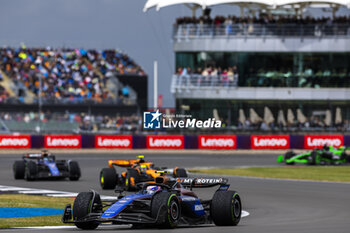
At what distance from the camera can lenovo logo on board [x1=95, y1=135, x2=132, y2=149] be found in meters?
43.5

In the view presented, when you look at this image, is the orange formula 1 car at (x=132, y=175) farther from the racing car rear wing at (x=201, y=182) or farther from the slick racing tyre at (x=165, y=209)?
the slick racing tyre at (x=165, y=209)

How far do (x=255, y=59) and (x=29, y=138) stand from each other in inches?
691

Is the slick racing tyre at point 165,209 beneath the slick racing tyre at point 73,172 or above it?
above

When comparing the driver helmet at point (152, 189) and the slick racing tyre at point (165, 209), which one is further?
the driver helmet at point (152, 189)

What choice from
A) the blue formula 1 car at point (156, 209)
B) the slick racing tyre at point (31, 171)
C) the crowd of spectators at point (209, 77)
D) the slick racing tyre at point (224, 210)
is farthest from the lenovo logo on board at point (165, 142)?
the slick racing tyre at point (224, 210)

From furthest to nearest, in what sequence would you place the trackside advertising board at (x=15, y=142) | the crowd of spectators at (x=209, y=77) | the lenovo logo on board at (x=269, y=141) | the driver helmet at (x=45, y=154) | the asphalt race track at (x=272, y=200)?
the crowd of spectators at (x=209, y=77)
the lenovo logo on board at (x=269, y=141)
the trackside advertising board at (x=15, y=142)
the driver helmet at (x=45, y=154)
the asphalt race track at (x=272, y=200)

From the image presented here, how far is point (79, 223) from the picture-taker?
41.6 ft

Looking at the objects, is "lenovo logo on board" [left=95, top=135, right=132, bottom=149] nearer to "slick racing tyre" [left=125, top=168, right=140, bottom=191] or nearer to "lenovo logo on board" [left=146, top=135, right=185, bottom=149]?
"lenovo logo on board" [left=146, top=135, right=185, bottom=149]

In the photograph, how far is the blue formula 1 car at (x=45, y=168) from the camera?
25.0 metres

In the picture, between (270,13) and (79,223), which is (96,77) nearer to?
(270,13)

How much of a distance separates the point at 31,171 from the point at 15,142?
61.5 ft

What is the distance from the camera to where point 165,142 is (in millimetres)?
44000

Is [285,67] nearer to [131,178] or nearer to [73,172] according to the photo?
[73,172]

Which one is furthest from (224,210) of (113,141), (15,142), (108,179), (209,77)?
(209,77)
